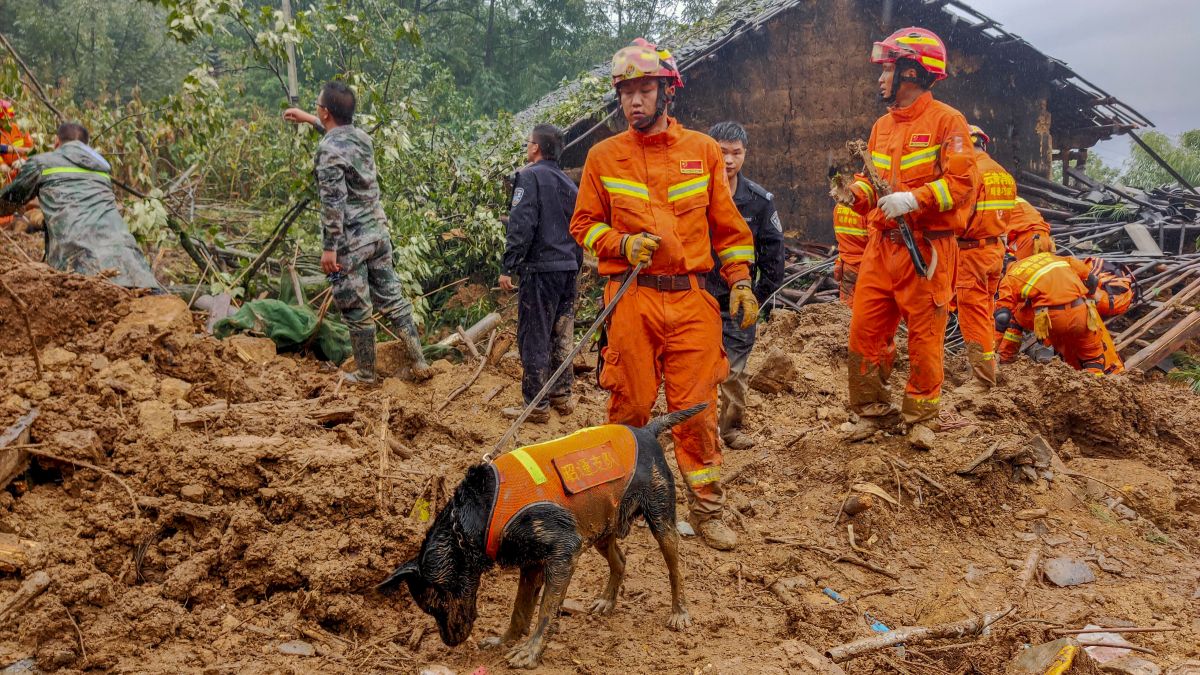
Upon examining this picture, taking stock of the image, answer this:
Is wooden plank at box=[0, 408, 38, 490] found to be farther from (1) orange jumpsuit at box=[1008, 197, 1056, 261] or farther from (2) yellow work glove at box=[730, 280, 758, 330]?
(1) orange jumpsuit at box=[1008, 197, 1056, 261]

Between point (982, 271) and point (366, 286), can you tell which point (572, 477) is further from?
point (982, 271)

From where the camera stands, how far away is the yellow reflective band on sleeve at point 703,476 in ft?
14.3

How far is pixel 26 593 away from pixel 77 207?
413cm

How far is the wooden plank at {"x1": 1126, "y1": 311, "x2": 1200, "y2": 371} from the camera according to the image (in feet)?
27.7

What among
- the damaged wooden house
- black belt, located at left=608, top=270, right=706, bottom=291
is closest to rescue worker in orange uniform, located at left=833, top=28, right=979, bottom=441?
black belt, located at left=608, top=270, right=706, bottom=291

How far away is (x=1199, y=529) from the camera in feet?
16.5

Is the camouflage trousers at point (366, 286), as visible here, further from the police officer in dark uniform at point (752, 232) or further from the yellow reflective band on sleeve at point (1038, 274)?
the yellow reflective band on sleeve at point (1038, 274)

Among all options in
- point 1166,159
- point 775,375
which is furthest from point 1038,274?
point 1166,159

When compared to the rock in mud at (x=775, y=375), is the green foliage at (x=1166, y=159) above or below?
above

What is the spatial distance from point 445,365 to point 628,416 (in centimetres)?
302

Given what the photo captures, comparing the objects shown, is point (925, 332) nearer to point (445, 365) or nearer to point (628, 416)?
point (628, 416)

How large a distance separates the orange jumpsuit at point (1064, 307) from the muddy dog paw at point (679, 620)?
195 inches

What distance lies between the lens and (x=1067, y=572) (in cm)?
431

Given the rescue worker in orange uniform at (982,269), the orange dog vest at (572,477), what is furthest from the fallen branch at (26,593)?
the rescue worker in orange uniform at (982,269)
